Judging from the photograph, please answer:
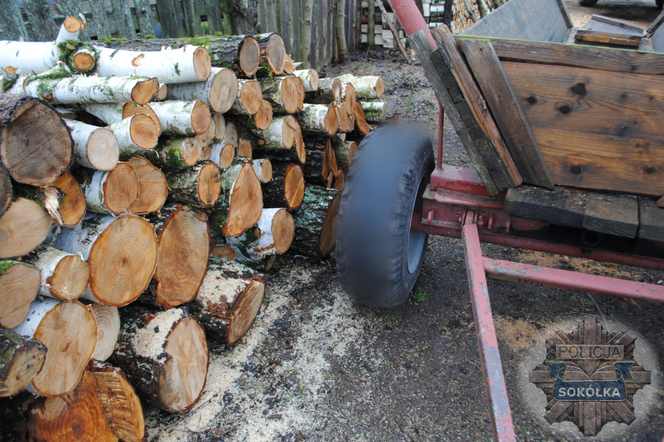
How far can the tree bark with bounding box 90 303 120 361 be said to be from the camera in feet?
6.42

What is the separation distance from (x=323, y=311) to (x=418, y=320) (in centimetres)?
62

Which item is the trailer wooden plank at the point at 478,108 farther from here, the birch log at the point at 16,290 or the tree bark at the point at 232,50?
the birch log at the point at 16,290

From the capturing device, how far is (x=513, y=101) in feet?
6.20

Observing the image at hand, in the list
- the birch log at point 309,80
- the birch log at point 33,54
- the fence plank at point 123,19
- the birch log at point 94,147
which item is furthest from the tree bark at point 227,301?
the fence plank at point 123,19

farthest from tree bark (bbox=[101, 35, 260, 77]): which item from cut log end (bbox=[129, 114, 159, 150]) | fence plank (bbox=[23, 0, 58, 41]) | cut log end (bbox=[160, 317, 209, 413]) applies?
cut log end (bbox=[160, 317, 209, 413])

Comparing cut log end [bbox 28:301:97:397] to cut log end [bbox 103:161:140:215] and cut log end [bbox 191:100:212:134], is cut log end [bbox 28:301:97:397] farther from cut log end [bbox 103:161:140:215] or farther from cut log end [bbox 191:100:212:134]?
cut log end [bbox 191:100:212:134]

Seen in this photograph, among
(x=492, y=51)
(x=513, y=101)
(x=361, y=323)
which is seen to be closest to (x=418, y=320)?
(x=361, y=323)

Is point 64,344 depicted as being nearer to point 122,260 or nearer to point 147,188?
point 122,260

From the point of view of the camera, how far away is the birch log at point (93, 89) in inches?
88.5

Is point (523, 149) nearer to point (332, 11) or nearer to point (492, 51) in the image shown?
point (492, 51)

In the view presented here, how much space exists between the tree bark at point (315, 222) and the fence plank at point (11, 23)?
2.68m

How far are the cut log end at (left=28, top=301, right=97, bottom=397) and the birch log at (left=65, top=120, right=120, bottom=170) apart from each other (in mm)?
594

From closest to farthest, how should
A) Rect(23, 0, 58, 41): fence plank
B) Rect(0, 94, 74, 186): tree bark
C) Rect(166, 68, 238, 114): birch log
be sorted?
Rect(0, 94, 74, 186): tree bark, Rect(166, 68, 238, 114): birch log, Rect(23, 0, 58, 41): fence plank

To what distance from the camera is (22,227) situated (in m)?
1.59
